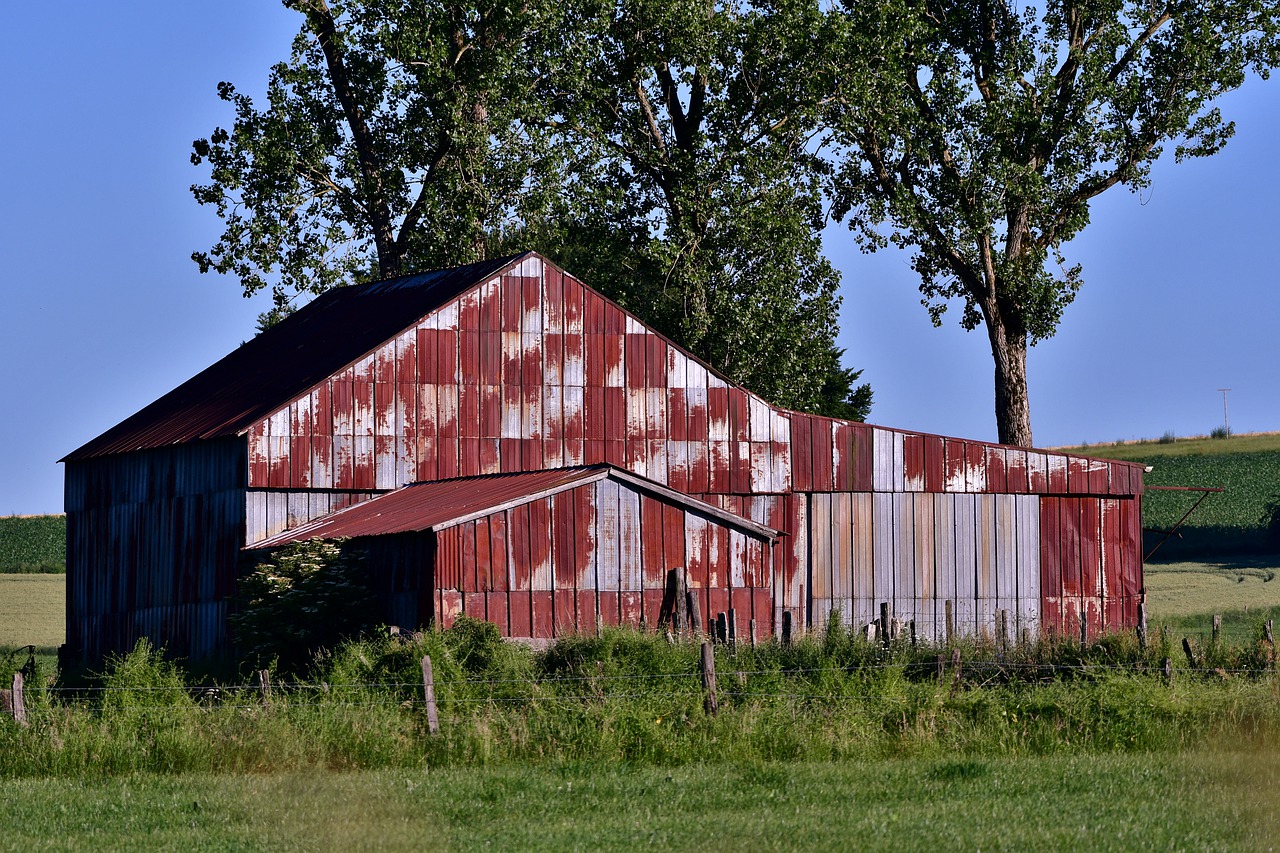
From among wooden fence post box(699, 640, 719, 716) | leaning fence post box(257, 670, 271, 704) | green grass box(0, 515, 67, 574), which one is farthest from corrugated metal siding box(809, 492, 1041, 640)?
green grass box(0, 515, 67, 574)

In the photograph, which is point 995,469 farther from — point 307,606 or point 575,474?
point 307,606

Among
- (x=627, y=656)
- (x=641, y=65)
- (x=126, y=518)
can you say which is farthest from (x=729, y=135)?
(x=627, y=656)

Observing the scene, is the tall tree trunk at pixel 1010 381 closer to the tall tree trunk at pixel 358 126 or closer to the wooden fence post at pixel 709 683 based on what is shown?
the tall tree trunk at pixel 358 126

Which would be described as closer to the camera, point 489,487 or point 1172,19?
point 489,487

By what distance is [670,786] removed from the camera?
17.0m

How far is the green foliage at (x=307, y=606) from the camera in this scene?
29.1 metres

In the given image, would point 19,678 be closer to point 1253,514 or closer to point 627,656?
point 627,656

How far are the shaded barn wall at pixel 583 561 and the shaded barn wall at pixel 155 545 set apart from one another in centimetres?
627

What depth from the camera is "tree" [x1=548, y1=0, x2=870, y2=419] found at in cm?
4553

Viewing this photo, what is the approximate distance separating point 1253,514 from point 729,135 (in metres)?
38.8

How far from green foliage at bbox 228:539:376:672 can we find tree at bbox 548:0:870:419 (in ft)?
57.1

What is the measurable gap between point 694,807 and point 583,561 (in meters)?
12.9

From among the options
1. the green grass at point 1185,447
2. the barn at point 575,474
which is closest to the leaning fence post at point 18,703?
the barn at point 575,474

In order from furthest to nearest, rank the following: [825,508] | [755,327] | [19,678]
Result: [755,327], [825,508], [19,678]
